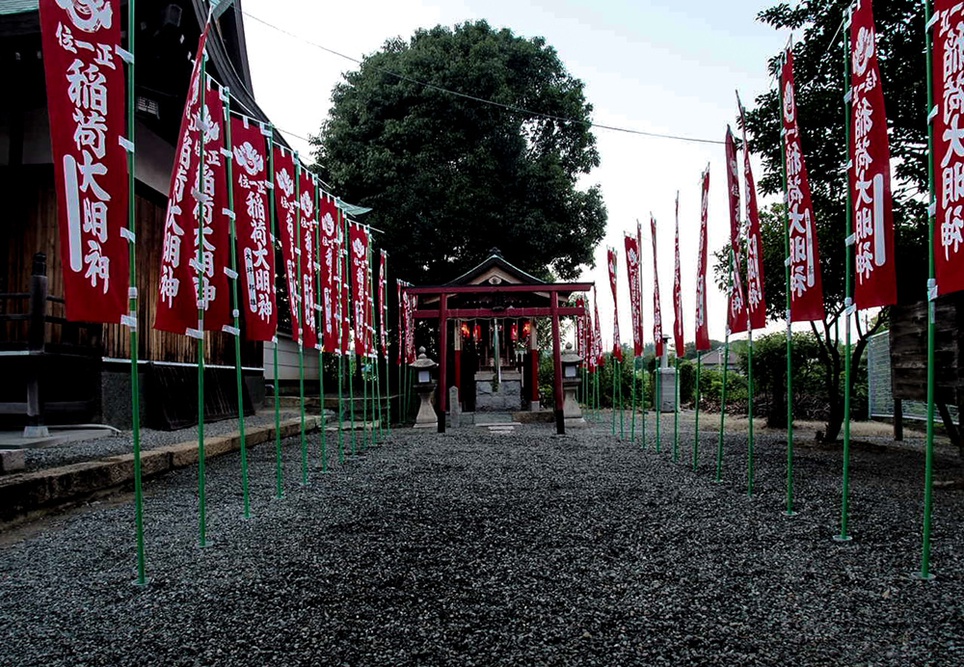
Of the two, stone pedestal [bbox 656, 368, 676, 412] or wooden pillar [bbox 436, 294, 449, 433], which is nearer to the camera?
wooden pillar [bbox 436, 294, 449, 433]

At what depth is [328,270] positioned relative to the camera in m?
7.33

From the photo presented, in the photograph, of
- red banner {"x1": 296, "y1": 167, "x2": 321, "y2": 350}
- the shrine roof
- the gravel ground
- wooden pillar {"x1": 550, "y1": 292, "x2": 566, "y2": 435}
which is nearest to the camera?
the gravel ground

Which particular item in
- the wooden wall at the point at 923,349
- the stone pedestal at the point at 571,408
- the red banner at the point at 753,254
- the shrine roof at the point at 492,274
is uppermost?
the shrine roof at the point at 492,274

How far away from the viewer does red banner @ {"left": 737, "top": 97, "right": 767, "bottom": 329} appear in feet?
17.2

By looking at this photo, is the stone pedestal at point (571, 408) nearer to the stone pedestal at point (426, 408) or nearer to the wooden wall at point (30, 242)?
the stone pedestal at point (426, 408)

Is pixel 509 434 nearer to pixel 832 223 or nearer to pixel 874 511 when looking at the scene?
pixel 832 223

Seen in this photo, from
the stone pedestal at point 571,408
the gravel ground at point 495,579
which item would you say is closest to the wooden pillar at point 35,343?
the gravel ground at point 495,579

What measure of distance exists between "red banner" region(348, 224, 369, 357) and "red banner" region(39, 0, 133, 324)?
5659 mm

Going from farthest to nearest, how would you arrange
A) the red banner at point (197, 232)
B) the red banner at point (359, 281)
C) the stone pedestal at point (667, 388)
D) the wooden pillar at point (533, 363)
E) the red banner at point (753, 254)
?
the stone pedestal at point (667, 388), the wooden pillar at point (533, 363), the red banner at point (359, 281), the red banner at point (753, 254), the red banner at point (197, 232)

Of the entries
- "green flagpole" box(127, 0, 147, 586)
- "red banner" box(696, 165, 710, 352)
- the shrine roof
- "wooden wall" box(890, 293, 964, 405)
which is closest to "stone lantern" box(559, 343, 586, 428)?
the shrine roof

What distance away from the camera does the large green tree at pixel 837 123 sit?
5.78m

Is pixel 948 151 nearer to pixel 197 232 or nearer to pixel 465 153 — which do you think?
pixel 197 232

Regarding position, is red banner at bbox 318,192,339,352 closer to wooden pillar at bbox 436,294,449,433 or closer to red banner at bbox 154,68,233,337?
red banner at bbox 154,68,233,337

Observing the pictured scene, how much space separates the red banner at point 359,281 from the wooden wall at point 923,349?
6.75 meters
